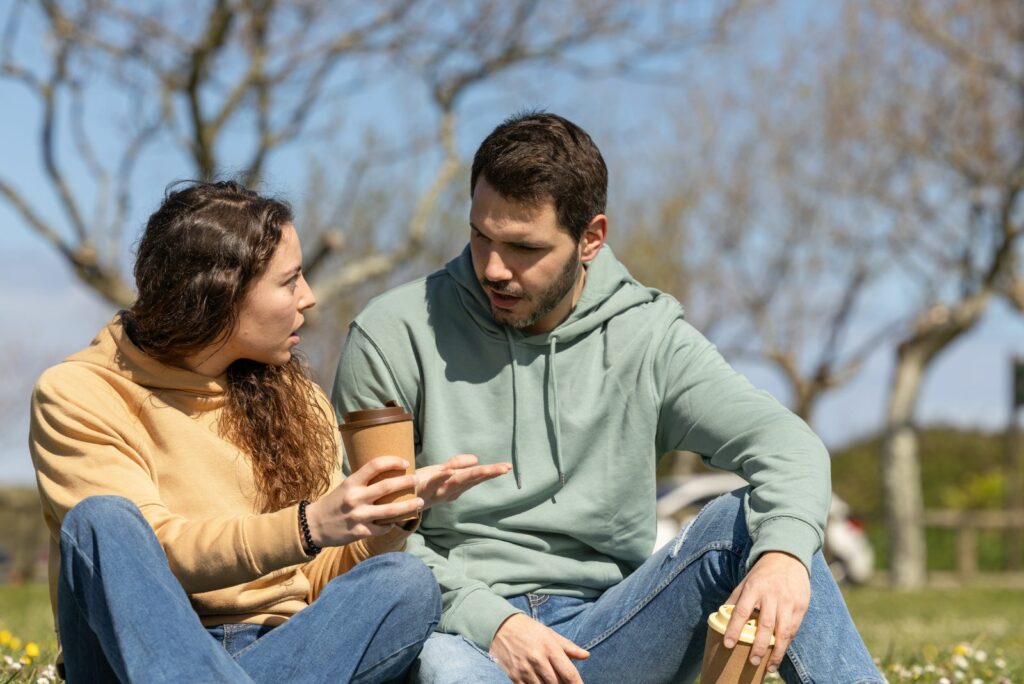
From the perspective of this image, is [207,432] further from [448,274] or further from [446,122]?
[446,122]

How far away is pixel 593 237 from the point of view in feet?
11.9

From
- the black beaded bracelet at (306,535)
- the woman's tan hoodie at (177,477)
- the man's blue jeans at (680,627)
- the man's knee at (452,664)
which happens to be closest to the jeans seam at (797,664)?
the man's blue jeans at (680,627)

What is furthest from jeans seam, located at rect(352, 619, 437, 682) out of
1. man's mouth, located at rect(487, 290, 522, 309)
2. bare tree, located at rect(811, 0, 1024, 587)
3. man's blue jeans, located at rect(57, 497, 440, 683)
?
bare tree, located at rect(811, 0, 1024, 587)

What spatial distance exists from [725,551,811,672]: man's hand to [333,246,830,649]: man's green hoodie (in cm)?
51

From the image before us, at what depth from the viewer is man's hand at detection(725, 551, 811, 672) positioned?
2723mm

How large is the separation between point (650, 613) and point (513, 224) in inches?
42.6

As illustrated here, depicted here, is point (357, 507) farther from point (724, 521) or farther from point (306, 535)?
point (724, 521)

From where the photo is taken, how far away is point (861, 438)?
24000 millimetres

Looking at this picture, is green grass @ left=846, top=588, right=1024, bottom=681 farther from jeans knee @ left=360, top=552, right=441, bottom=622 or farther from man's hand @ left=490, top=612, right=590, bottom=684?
jeans knee @ left=360, top=552, right=441, bottom=622

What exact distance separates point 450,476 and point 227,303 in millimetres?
724

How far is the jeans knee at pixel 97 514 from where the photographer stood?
259 centimetres

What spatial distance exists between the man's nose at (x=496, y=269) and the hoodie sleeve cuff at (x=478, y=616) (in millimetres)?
827

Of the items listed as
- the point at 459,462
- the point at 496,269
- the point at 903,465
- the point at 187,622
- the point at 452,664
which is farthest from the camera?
the point at 903,465

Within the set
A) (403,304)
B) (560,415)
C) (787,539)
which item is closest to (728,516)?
(787,539)
